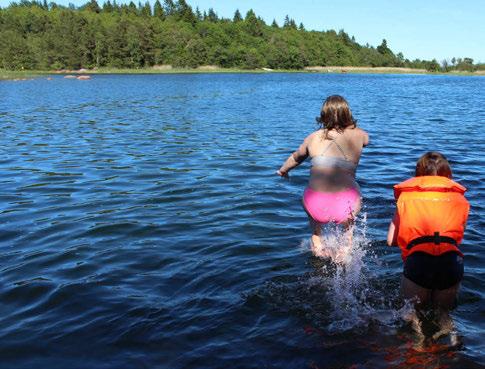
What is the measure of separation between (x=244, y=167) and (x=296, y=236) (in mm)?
5894

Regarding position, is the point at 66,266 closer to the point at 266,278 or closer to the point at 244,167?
the point at 266,278

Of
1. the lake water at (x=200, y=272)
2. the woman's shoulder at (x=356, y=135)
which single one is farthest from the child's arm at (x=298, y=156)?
the lake water at (x=200, y=272)

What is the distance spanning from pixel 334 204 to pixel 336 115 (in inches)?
44.2

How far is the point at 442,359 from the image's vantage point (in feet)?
15.0

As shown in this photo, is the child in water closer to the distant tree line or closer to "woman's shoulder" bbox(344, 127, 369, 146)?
"woman's shoulder" bbox(344, 127, 369, 146)

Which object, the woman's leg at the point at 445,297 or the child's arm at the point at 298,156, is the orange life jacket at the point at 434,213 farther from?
the child's arm at the point at 298,156

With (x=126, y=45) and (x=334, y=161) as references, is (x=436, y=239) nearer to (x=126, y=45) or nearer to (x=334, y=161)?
(x=334, y=161)

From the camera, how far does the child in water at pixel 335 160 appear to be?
19.4 feet

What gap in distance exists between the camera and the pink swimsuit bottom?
604 cm

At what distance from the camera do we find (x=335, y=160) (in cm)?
597

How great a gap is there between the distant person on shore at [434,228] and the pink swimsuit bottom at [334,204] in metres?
1.29

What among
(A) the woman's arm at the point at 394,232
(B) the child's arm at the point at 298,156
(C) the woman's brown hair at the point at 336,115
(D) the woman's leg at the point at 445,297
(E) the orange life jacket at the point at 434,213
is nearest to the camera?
(E) the orange life jacket at the point at 434,213

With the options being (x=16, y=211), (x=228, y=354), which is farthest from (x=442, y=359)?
(x=16, y=211)

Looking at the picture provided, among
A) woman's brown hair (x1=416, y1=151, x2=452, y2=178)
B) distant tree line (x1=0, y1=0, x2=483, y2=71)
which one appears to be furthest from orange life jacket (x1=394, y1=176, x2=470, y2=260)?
distant tree line (x1=0, y1=0, x2=483, y2=71)
